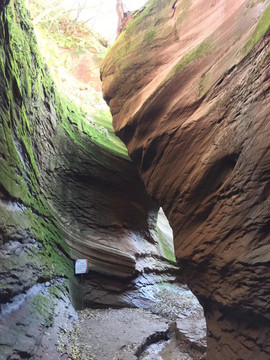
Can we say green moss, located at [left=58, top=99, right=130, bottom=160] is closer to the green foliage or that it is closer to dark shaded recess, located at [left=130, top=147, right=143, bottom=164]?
dark shaded recess, located at [left=130, top=147, right=143, bottom=164]

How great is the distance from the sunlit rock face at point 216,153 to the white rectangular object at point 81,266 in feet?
10.6

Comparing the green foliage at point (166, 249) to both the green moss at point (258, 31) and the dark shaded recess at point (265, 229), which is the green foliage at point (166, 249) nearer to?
the dark shaded recess at point (265, 229)

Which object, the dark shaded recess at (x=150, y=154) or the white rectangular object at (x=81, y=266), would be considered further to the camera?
the white rectangular object at (x=81, y=266)

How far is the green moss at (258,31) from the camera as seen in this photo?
383 centimetres

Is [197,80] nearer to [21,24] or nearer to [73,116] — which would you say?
[21,24]

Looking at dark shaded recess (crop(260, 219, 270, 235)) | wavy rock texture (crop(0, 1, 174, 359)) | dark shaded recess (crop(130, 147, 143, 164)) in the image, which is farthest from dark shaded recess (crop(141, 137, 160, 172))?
dark shaded recess (crop(260, 219, 270, 235))

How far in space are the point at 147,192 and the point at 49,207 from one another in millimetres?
2899

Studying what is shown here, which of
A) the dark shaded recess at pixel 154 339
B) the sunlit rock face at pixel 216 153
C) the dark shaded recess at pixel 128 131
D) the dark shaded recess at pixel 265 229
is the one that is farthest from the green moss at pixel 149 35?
the dark shaded recess at pixel 154 339

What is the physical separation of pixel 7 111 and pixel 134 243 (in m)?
6.83

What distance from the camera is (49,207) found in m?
7.54

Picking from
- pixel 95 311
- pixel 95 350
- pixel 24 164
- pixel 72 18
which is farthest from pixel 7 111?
pixel 72 18

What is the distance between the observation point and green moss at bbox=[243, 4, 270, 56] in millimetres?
3830

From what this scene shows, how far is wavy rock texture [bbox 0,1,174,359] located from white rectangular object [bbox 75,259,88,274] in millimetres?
159

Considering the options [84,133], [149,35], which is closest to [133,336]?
[84,133]
